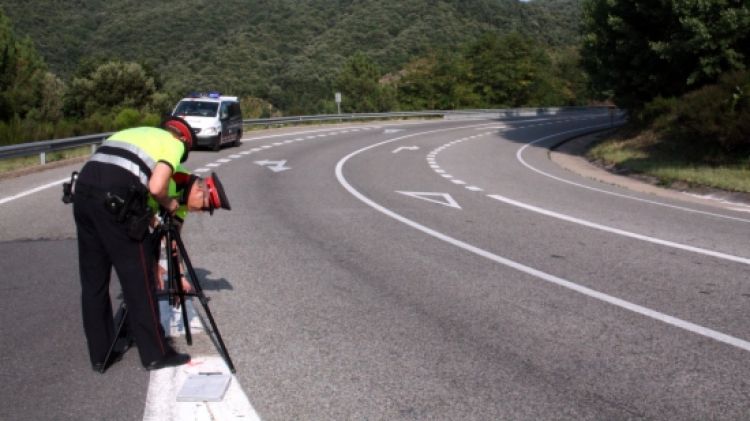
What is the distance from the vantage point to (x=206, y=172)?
20.1m

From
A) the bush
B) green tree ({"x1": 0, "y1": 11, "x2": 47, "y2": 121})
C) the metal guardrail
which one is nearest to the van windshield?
the metal guardrail

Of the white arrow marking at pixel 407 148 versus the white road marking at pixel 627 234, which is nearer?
the white road marking at pixel 627 234

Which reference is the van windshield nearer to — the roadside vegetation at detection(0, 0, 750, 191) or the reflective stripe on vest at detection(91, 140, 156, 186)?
the roadside vegetation at detection(0, 0, 750, 191)

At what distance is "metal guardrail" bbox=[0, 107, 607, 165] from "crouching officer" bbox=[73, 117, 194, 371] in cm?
1522

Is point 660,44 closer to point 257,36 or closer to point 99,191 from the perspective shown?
point 99,191

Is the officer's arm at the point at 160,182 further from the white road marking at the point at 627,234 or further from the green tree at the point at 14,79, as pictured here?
the green tree at the point at 14,79

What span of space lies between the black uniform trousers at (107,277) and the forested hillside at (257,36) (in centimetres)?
6126

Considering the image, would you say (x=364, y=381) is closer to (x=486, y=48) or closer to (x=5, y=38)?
(x=5, y=38)

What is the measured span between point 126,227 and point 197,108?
955 inches

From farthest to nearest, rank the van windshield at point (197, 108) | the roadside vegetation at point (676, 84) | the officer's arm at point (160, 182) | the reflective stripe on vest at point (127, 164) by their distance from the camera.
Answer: the van windshield at point (197, 108) → the roadside vegetation at point (676, 84) → the reflective stripe on vest at point (127, 164) → the officer's arm at point (160, 182)

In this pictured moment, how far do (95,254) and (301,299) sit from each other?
2.37 m

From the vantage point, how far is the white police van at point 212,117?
26803 millimetres

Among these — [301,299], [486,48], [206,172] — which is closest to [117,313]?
[301,299]

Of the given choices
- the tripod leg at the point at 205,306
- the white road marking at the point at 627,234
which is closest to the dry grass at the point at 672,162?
the white road marking at the point at 627,234
